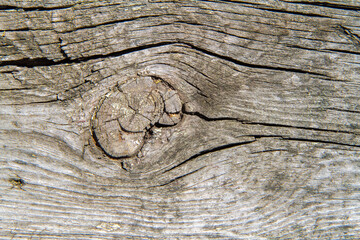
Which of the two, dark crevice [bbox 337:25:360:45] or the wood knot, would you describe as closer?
the wood knot

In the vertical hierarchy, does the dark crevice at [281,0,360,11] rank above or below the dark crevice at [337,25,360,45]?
above

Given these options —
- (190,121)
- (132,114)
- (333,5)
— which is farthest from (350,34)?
(132,114)

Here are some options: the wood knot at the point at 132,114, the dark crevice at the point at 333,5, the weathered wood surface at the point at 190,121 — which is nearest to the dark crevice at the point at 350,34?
the weathered wood surface at the point at 190,121

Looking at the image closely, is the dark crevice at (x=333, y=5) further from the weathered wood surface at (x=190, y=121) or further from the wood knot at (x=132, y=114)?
the wood knot at (x=132, y=114)

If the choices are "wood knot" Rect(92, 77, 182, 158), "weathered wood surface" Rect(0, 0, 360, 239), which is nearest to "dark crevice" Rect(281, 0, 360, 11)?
"weathered wood surface" Rect(0, 0, 360, 239)

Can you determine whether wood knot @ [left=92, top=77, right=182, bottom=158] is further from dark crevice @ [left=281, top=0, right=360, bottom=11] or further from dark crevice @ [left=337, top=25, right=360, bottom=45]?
dark crevice @ [left=337, top=25, right=360, bottom=45]

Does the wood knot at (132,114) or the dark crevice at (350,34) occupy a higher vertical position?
the dark crevice at (350,34)
